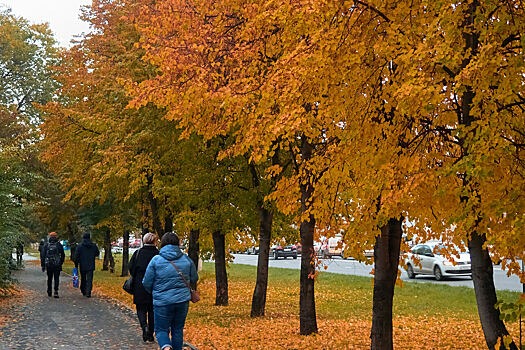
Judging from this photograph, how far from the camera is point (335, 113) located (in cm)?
725

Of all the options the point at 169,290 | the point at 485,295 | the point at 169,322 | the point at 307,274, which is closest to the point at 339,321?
the point at 307,274

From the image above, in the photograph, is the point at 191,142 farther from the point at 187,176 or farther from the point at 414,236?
the point at 414,236

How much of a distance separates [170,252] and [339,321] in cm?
736

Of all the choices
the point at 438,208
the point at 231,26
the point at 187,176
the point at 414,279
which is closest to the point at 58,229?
the point at 414,279

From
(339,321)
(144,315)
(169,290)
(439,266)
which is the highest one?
(169,290)

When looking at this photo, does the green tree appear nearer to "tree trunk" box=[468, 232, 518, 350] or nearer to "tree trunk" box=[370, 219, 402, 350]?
"tree trunk" box=[370, 219, 402, 350]

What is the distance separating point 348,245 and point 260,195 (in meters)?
5.81

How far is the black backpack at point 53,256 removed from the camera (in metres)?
17.3

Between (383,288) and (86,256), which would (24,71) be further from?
(383,288)

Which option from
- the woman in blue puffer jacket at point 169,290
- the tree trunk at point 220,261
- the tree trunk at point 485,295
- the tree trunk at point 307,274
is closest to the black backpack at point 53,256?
the tree trunk at point 220,261

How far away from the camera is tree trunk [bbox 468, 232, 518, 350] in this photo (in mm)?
6993

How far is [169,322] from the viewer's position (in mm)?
7734

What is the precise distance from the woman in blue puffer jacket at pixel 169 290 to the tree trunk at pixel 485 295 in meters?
3.23

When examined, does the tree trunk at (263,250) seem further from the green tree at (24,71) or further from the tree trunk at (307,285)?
the green tree at (24,71)
